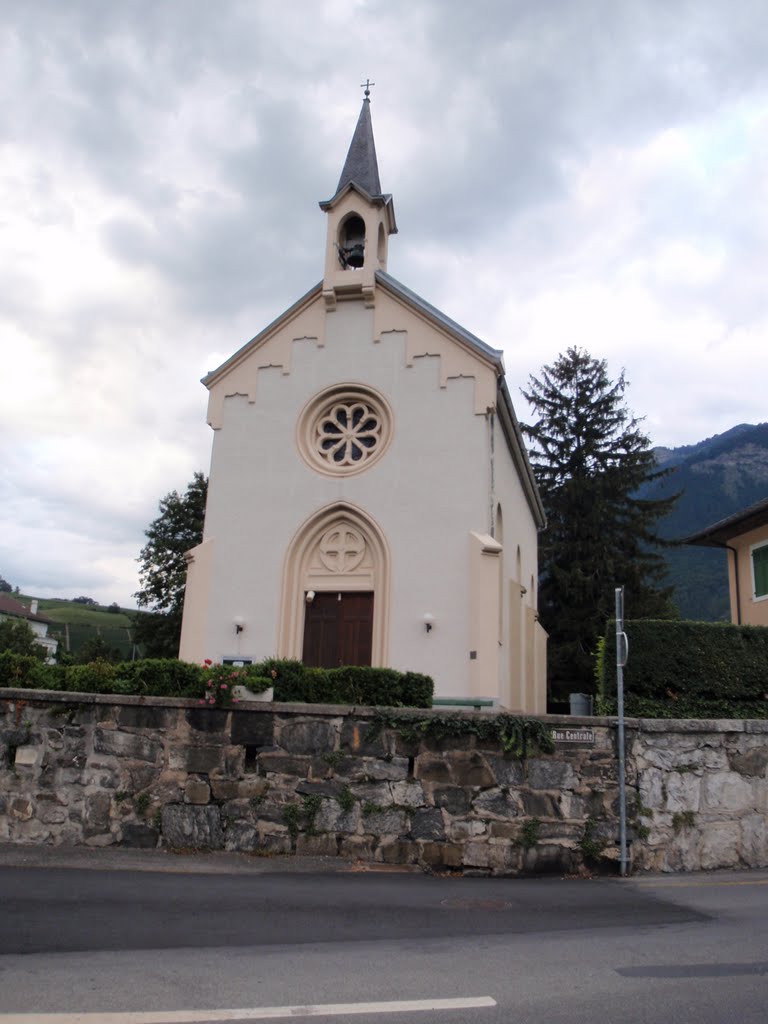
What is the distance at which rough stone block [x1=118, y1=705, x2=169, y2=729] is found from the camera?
1022cm

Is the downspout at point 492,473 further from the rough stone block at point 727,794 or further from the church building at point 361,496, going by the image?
the rough stone block at point 727,794

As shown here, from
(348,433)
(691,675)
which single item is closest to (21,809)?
(691,675)

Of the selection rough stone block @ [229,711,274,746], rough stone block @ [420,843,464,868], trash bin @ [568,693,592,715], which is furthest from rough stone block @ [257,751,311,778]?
trash bin @ [568,693,592,715]

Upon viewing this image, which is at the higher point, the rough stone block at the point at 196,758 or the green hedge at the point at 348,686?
the green hedge at the point at 348,686

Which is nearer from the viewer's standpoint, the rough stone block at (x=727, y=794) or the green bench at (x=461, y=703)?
the rough stone block at (x=727, y=794)

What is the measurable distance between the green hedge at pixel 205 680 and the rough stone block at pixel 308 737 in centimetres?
56

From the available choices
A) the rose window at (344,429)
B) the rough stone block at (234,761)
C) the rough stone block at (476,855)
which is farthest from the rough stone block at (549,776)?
the rose window at (344,429)

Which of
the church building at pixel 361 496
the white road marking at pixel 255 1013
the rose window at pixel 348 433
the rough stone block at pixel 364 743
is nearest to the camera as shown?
the white road marking at pixel 255 1013

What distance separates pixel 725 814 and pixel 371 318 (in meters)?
13.8

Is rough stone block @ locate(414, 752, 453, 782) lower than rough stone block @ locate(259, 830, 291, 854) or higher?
higher

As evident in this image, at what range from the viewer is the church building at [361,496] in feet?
58.9

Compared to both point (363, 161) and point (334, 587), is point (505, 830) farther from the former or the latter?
point (363, 161)

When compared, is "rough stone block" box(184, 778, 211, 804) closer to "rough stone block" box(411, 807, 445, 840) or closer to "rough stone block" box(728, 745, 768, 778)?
"rough stone block" box(411, 807, 445, 840)

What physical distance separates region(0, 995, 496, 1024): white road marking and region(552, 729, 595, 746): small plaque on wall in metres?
5.36
